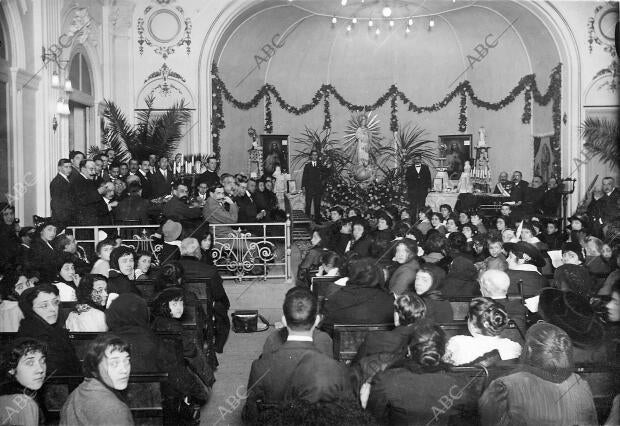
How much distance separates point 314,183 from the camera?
1638cm

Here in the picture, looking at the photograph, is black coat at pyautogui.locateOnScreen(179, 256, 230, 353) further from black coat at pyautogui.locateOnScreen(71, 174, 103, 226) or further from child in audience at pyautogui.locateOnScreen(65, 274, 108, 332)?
black coat at pyautogui.locateOnScreen(71, 174, 103, 226)

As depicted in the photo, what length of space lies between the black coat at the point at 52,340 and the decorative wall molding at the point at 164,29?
11.6m

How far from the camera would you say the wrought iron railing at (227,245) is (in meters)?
9.13

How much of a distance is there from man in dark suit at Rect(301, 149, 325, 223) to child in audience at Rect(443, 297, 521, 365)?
12394 millimetres

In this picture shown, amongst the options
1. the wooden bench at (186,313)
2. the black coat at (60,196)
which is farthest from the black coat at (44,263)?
the black coat at (60,196)

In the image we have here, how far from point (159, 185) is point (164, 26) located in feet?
14.8

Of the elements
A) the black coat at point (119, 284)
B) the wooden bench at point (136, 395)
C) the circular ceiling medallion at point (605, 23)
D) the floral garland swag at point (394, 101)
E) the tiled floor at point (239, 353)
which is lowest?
the tiled floor at point (239, 353)

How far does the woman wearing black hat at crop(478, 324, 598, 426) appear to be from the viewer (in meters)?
3.14

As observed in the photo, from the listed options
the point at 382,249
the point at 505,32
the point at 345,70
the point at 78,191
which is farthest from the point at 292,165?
the point at 382,249

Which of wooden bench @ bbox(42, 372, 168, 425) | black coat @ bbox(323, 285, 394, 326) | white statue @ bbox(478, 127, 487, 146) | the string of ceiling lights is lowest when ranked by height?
wooden bench @ bbox(42, 372, 168, 425)

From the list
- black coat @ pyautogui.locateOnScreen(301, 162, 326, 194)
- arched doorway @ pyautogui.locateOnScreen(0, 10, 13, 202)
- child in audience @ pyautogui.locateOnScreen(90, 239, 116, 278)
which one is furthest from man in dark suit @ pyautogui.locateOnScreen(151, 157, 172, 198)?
child in audience @ pyautogui.locateOnScreen(90, 239, 116, 278)

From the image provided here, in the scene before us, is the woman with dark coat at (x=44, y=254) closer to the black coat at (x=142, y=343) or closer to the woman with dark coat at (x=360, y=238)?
the black coat at (x=142, y=343)

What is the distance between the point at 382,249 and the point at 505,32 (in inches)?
457

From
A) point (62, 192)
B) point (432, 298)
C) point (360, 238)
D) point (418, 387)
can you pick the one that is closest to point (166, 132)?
point (62, 192)
